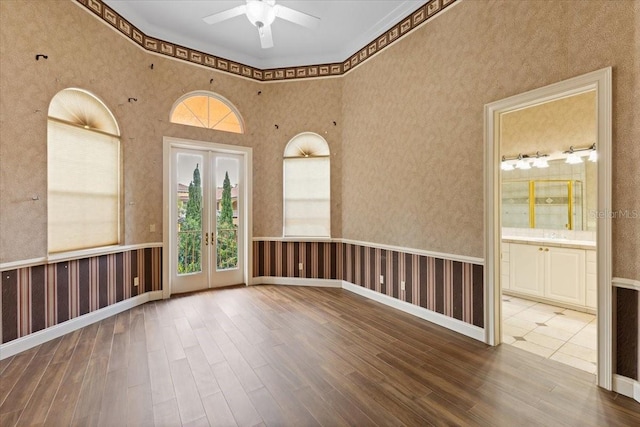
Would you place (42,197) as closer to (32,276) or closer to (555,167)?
(32,276)

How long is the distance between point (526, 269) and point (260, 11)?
16.0 ft

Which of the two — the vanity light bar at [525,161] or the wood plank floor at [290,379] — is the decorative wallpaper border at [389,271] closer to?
the wood plank floor at [290,379]

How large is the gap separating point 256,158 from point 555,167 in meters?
4.89

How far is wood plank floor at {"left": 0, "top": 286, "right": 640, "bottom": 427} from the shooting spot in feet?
6.17

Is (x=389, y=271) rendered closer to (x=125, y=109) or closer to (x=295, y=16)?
(x=295, y=16)

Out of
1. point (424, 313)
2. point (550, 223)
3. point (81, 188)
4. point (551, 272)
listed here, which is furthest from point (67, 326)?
point (550, 223)

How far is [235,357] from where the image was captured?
8.64 feet

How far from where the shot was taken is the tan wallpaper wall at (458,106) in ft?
6.88

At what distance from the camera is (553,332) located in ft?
10.5

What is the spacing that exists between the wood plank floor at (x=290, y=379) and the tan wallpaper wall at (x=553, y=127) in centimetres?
271

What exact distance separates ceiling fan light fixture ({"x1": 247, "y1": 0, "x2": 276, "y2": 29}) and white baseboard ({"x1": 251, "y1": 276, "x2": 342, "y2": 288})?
3.82 m

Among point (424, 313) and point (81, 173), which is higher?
point (81, 173)

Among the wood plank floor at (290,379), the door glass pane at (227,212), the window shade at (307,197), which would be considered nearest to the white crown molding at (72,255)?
the wood plank floor at (290,379)

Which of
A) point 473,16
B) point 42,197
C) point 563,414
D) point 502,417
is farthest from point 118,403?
point 473,16
